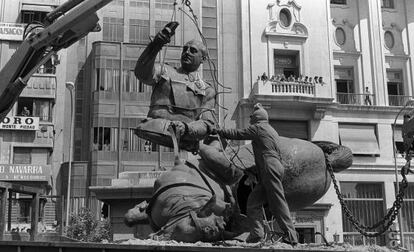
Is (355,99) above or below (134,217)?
above

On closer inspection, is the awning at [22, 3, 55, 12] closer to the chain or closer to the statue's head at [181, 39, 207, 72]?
the statue's head at [181, 39, 207, 72]

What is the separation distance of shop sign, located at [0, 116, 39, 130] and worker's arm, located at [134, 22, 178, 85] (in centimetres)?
3223

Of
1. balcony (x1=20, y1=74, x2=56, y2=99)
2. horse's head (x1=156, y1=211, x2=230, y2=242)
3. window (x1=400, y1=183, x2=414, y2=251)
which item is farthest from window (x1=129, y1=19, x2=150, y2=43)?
horse's head (x1=156, y1=211, x2=230, y2=242)

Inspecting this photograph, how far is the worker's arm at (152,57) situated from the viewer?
7.12 metres

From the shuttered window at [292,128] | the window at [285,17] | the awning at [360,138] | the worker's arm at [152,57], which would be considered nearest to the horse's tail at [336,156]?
the worker's arm at [152,57]

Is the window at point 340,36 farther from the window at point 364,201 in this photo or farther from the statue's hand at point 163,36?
the statue's hand at point 163,36

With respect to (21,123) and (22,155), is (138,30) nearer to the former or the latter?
(21,123)

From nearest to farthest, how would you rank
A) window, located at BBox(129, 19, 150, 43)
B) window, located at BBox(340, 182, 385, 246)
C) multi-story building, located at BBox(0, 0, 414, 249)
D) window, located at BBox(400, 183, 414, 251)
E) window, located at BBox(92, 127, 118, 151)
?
1. window, located at BBox(92, 127, 118, 151)
2. multi-story building, located at BBox(0, 0, 414, 249)
3. window, located at BBox(340, 182, 385, 246)
4. window, located at BBox(400, 183, 414, 251)
5. window, located at BBox(129, 19, 150, 43)

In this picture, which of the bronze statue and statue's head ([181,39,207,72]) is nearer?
the bronze statue

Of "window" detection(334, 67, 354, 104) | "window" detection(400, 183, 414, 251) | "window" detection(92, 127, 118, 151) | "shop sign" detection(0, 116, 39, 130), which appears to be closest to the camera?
"window" detection(92, 127, 118, 151)

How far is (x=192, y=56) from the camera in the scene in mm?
7676

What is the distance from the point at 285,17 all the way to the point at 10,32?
1955 centimetres

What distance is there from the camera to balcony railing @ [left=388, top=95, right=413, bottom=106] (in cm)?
4112

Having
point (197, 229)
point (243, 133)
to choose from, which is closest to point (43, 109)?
point (243, 133)
